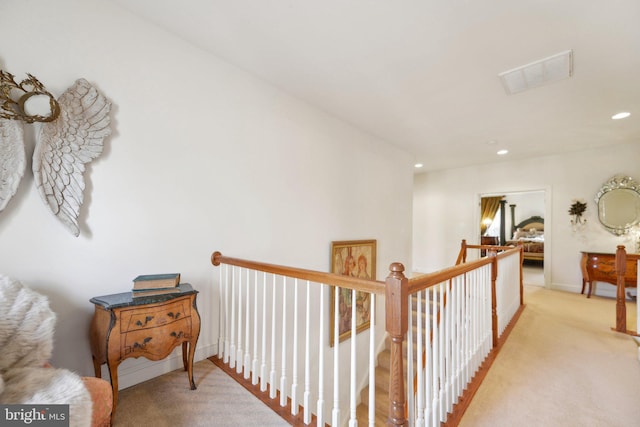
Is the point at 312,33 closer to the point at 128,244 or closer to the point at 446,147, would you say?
the point at 128,244

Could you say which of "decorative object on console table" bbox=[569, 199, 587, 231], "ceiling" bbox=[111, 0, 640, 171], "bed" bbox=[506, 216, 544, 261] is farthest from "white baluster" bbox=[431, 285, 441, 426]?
"bed" bbox=[506, 216, 544, 261]

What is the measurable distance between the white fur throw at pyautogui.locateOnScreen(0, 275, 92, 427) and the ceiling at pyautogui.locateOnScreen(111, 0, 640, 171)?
1845 millimetres

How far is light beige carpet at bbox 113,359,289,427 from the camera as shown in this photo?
1.46 meters

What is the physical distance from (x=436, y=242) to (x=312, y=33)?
5816 millimetres

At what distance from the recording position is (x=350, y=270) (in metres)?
3.48

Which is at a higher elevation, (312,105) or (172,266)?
(312,105)

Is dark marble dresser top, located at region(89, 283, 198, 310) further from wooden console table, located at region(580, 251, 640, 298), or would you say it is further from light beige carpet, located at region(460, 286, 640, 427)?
wooden console table, located at region(580, 251, 640, 298)

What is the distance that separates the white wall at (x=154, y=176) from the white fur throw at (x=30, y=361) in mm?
507

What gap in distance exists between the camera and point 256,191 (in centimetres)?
246

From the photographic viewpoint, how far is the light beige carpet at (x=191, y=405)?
4.81 feet

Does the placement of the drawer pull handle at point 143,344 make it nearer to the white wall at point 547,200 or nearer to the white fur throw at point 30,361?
the white fur throw at point 30,361

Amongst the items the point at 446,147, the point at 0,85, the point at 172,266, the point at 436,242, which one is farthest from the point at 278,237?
the point at 436,242

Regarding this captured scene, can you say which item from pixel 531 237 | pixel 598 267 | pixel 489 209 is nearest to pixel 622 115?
pixel 598 267

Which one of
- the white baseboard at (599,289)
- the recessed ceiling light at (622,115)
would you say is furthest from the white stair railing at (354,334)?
the white baseboard at (599,289)
